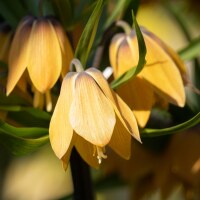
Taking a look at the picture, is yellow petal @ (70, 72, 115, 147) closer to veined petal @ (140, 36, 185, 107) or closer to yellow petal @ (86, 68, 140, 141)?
yellow petal @ (86, 68, 140, 141)

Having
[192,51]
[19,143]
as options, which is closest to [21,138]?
[19,143]

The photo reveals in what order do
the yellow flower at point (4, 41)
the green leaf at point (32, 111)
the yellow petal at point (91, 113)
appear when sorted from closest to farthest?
the yellow petal at point (91, 113) < the green leaf at point (32, 111) < the yellow flower at point (4, 41)

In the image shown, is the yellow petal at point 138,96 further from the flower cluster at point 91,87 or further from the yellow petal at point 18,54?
the yellow petal at point 18,54

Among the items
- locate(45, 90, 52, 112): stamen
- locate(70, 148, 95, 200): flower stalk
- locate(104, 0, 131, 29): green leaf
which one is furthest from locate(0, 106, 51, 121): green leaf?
locate(104, 0, 131, 29): green leaf

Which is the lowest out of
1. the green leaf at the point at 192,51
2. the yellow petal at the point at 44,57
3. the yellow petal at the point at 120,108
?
the green leaf at the point at 192,51

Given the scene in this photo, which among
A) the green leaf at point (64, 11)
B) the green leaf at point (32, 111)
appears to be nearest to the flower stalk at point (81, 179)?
the green leaf at point (32, 111)

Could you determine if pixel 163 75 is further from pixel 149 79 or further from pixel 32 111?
pixel 32 111

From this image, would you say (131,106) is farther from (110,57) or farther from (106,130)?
(106,130)

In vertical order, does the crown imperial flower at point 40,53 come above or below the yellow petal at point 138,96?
above
